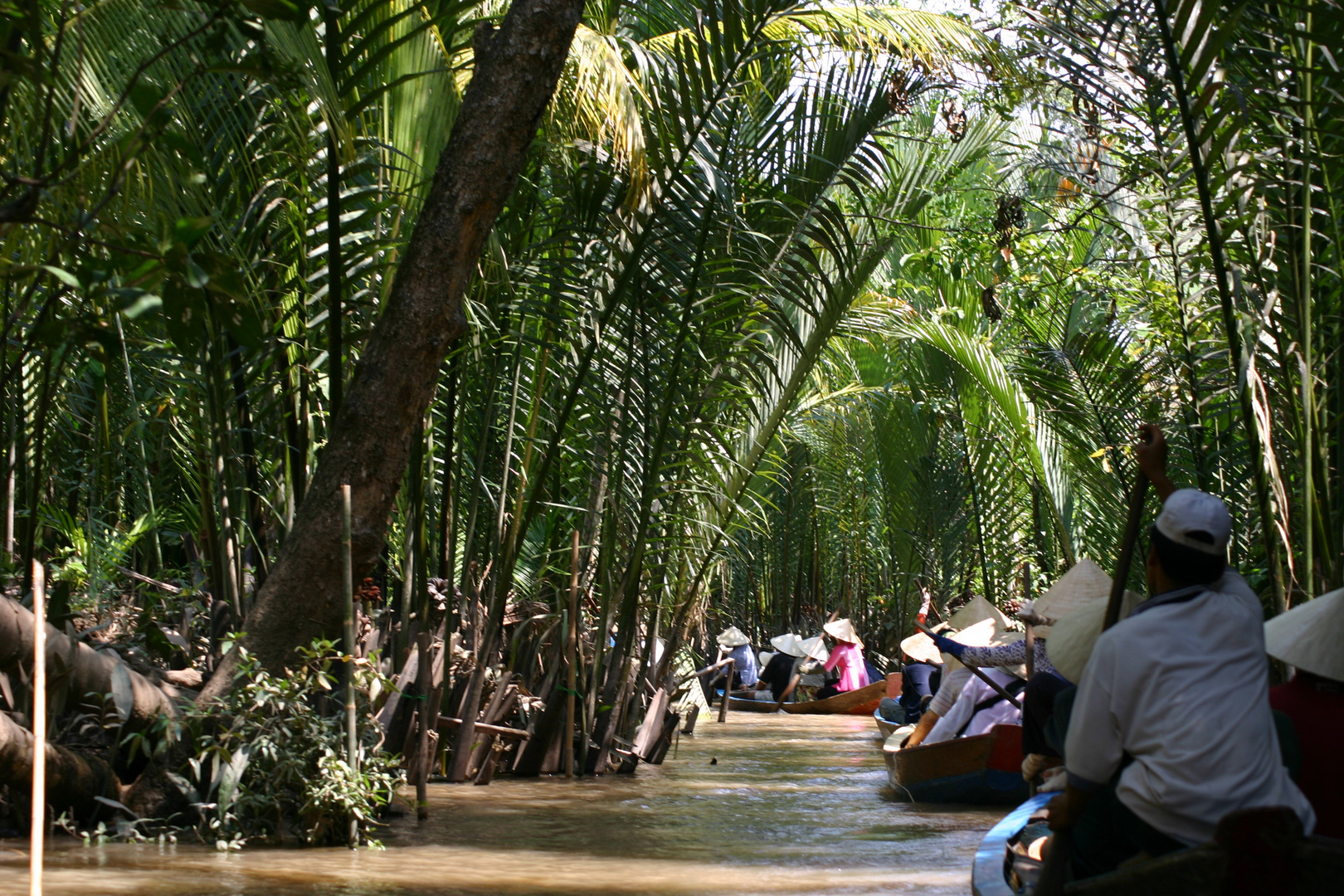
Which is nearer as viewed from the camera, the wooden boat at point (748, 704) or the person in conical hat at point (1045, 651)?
the person in conical hat at point (1045, 651)

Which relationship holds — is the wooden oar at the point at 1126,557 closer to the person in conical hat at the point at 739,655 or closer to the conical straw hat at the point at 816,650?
the person in conical hat at the point at 739,655

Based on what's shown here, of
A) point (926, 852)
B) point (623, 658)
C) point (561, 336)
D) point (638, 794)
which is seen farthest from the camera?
point (623, 658)

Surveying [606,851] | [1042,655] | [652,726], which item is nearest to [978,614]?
[1042,655]

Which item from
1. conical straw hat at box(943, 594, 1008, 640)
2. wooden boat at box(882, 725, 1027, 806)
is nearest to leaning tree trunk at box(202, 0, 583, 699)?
wooden boat at box(882, 725, 1027, 806)

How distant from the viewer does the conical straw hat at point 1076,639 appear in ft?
11.8

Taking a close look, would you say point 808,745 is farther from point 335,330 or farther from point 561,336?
point 335,330

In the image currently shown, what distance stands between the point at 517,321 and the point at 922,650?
23.9ft

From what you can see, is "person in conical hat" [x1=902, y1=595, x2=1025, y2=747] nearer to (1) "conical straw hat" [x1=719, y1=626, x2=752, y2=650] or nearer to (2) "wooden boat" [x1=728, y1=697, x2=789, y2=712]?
(1) "conical straw hat" [x1=719, y1=626, x2=752, y2=650]

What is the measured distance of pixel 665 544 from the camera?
896cm

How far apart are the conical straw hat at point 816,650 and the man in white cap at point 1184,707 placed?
1698 centimetres

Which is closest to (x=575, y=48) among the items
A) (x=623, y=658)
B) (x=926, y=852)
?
(x=623, y=658)

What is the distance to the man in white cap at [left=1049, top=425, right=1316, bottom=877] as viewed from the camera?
109 inches

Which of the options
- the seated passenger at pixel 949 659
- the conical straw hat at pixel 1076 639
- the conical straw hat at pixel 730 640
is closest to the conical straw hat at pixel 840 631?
the conical straw hat at pixel 730 640

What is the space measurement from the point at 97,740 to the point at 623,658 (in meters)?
4.00
